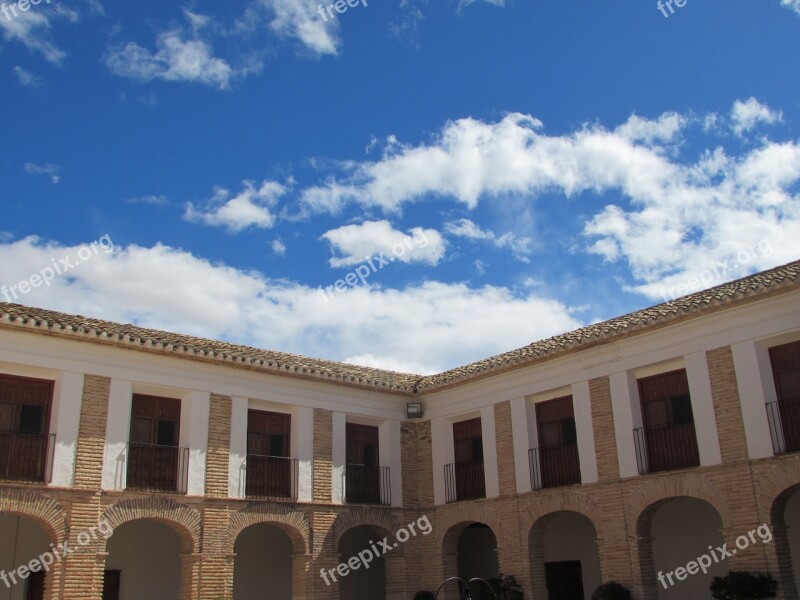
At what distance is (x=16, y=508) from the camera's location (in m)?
13.6

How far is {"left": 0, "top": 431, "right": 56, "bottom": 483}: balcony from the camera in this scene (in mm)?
13953

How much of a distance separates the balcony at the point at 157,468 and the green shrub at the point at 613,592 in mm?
7510

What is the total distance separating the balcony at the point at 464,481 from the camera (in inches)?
717

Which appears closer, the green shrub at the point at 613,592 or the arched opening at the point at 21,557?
the green shrub at the point at 613,592

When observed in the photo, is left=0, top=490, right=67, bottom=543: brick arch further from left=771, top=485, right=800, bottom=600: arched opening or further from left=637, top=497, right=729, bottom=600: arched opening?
left=771, top=485, right=800, bottom=600: arched opening

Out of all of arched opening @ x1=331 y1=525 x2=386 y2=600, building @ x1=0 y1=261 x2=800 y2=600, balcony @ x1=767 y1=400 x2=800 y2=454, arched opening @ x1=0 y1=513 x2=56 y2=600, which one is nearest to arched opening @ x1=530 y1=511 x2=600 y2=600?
building @ x1=0 y1=261 x2=800 y2=600

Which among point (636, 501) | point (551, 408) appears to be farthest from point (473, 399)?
point (636, 501)

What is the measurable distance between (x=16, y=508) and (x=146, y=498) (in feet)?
7.13

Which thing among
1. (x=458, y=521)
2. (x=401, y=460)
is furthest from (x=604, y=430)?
(x=401, y=460)

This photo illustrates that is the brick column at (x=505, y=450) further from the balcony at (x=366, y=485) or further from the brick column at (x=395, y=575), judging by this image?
the brick column at (x=395, y=575)

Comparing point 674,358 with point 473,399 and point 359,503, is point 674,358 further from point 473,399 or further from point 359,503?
point 359,503

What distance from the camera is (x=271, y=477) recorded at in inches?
669

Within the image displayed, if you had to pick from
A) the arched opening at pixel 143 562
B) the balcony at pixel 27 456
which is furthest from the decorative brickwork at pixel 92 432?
the arched opening at pixel 143 562

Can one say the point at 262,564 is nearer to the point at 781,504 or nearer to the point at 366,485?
the point at 366,485
